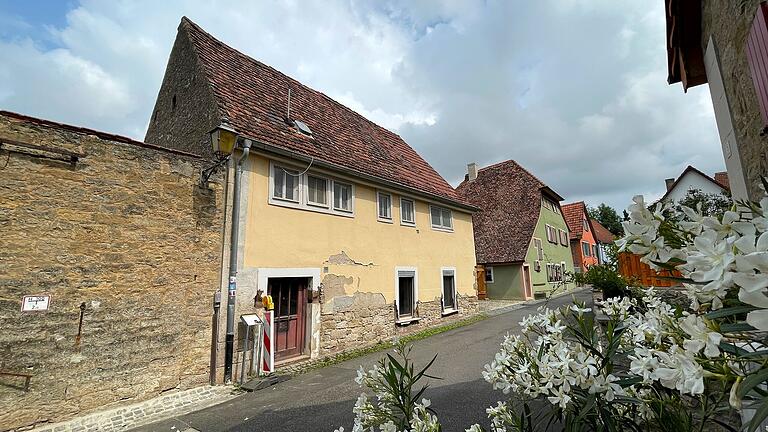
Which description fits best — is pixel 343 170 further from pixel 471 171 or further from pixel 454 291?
pixel 471 171

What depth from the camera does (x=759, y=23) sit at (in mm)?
2705

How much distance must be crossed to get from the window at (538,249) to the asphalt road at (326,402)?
49.7 feet

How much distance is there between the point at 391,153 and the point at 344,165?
4.68 meters

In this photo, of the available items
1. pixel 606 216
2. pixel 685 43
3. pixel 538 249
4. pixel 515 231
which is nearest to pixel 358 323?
pixel 685 43

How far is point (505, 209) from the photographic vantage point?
22875mm

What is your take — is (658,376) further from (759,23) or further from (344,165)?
(344,165)

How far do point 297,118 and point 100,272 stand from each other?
6.47 metres

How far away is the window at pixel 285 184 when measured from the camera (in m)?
7.98

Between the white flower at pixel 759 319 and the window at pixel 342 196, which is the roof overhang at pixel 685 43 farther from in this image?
the window at pixel 342 196

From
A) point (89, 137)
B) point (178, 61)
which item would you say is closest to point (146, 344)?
point (89, 137)

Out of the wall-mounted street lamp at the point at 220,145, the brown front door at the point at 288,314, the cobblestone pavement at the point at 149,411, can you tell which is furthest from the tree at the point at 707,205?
the brown front door at the point at 288,314

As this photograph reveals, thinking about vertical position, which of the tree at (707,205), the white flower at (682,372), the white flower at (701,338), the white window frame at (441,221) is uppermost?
the white window frame at (441,221)

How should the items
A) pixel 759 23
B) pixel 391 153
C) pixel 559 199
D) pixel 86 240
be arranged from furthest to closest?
pixel 559 199 < pixel 391 153 < pixel 86 240 < pixel 759 23

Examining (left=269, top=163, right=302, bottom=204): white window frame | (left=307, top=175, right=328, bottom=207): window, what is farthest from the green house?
(left=269, top=163, right=302, bottom=204): white window frame
